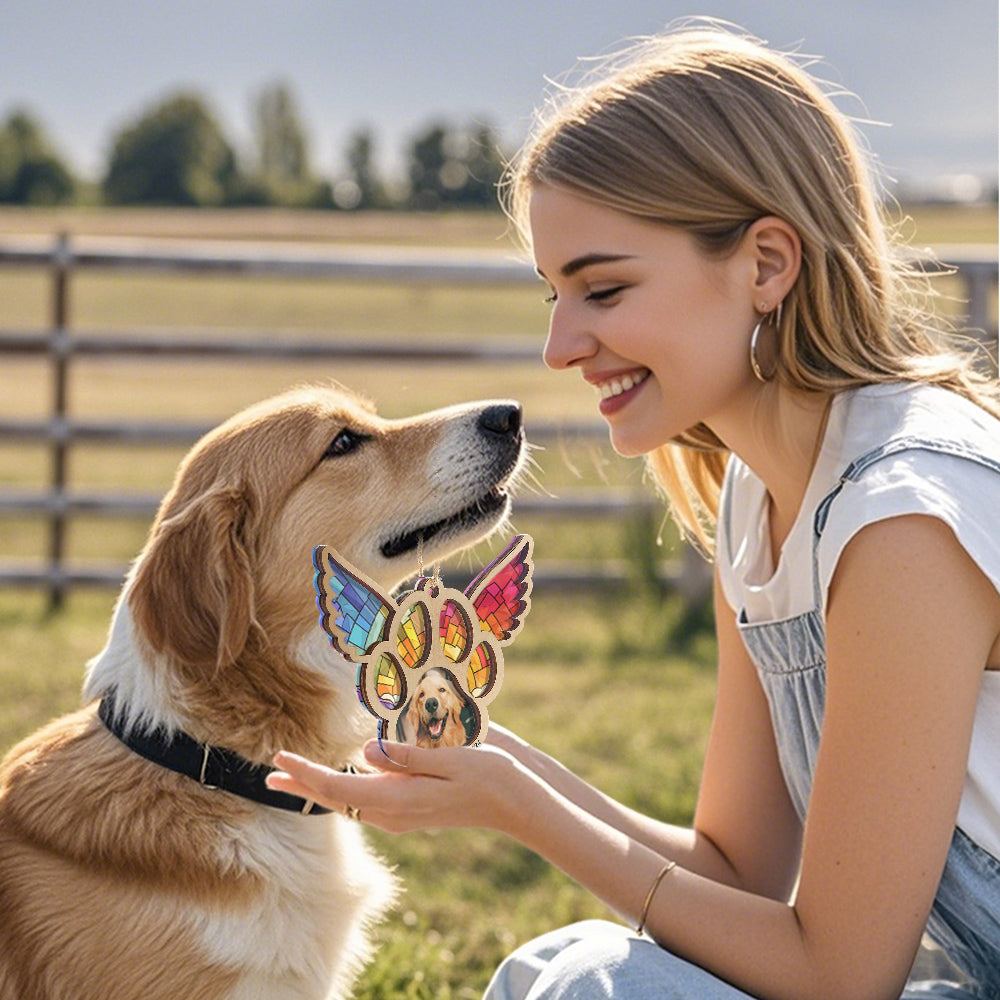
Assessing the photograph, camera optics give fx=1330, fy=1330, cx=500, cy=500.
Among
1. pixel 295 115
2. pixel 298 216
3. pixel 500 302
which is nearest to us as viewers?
pixel 500 302

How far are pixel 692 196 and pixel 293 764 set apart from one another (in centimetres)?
111

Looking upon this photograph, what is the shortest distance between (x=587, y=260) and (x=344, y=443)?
740 millimetres

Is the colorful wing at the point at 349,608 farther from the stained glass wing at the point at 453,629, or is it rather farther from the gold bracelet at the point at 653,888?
the gold bracelet at the point at 653,888

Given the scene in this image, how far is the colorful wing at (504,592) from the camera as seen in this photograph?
7.19 feet

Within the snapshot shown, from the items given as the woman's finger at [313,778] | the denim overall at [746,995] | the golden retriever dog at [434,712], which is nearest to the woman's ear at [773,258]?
the denim overall at [746,995]

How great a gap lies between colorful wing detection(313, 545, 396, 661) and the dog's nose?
0.62 meters

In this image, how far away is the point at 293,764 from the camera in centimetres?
204

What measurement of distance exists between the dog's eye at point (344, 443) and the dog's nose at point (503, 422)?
260 millimetres

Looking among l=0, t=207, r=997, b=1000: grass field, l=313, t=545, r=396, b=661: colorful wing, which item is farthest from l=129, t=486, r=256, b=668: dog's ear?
l=0, t=207, r=997, b=1000: grass field

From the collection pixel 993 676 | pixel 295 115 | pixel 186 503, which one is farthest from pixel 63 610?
pixel 295 115

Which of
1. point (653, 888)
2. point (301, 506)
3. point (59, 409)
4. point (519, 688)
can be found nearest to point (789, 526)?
point (653, 888)

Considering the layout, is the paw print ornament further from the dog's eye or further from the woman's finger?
the dog's eye

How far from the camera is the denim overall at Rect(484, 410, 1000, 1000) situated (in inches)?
80.7

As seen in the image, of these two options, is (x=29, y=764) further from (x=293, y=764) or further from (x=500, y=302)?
(x=500, y=302)
